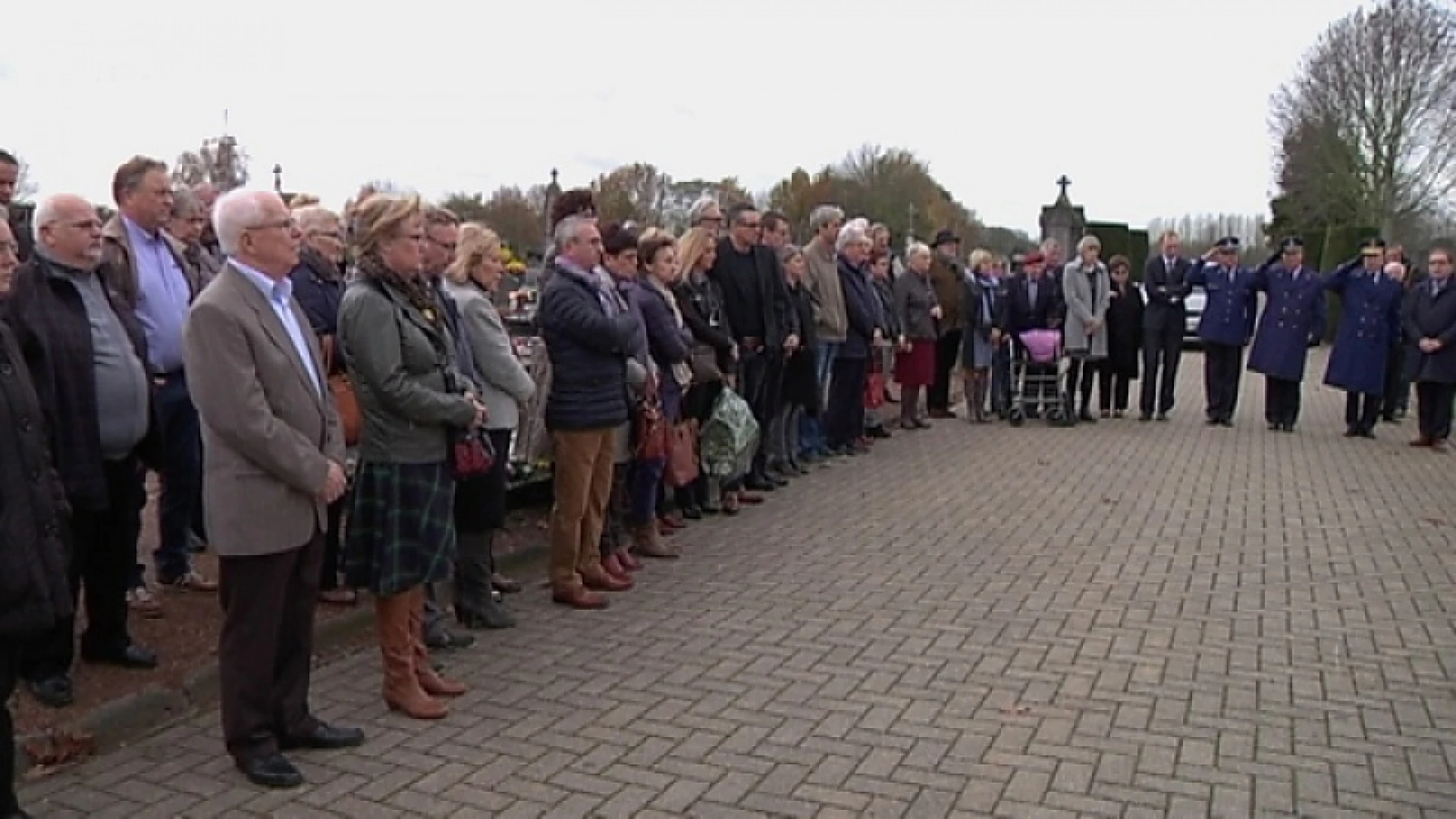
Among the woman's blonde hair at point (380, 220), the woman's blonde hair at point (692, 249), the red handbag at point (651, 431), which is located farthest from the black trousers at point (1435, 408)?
the woman's blonde hair at point (380, 220)

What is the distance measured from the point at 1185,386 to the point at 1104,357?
5341 millimetres

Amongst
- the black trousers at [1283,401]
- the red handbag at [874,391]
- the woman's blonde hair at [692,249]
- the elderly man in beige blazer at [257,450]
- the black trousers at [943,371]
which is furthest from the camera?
the black trousers at [943,371]

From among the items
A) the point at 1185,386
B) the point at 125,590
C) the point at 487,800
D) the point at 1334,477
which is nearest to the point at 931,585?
the point at 487,800

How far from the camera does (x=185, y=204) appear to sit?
19.4ft

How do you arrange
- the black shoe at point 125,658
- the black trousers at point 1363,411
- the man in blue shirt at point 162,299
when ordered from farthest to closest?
the black trousers at point 1363,411
the man in blue shirt at point 162,299
the black shoe at point 125,658

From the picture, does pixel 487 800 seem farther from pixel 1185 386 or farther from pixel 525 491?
pixel 1185 386

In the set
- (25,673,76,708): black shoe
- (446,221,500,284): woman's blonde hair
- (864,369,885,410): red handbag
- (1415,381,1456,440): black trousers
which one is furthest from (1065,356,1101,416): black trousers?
(25,673,76,708): black shoe

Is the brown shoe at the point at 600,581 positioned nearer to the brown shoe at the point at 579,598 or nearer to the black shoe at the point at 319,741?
the brown shoe at the point at 579,598

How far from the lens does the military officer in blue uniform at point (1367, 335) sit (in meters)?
13.0

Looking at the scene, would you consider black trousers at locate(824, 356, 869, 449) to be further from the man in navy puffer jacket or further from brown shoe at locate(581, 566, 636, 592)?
the man in navy puffer jacket

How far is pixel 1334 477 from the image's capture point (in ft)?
34.3

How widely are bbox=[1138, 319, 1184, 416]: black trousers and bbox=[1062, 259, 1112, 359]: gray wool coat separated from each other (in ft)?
2.34

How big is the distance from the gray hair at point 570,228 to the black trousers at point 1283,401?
9938mm

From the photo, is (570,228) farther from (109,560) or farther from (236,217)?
(109,560)
